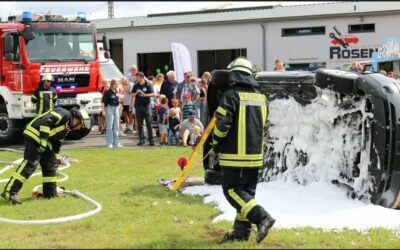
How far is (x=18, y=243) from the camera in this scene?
5836mm

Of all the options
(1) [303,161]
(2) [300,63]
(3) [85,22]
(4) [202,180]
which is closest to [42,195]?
(4) [202,180]

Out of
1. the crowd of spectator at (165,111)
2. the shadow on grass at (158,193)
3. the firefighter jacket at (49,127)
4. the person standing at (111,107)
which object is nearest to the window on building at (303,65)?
the crowd of spectator at (165,111)

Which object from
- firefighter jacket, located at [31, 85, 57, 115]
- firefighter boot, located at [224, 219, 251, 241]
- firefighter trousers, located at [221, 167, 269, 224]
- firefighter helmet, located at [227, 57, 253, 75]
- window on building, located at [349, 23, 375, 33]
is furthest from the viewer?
window on building, located at [349, 23, 375, 33]

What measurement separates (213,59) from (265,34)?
3.38m

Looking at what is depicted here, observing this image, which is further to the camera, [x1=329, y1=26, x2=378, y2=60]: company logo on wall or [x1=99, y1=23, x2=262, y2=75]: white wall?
[x1=99, y1=23, x2=262, y2=75]: white wall

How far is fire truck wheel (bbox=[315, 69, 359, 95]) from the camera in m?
7.10

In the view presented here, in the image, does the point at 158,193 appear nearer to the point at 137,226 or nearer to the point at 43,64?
the point at 137,226

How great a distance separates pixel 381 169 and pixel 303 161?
1309 millimetres

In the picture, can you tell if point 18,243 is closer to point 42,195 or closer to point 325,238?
point 42,195

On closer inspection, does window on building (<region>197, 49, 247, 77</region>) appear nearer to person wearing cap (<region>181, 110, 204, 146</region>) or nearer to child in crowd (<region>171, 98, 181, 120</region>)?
child in crowd (<region>171, 98, 181, 120</region>)

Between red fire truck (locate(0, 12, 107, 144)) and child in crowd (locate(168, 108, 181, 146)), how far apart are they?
89.8 inches

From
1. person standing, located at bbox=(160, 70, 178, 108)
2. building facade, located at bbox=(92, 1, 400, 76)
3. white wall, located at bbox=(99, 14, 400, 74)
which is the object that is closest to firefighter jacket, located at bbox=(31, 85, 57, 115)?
person standing, located at bbox=(160, 70, 178, 108)

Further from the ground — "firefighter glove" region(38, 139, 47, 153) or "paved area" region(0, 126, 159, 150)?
"firefighter glove" region(38, 139, 47, 153)

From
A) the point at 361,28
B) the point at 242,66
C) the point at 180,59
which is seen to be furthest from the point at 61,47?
the point at 361,28
